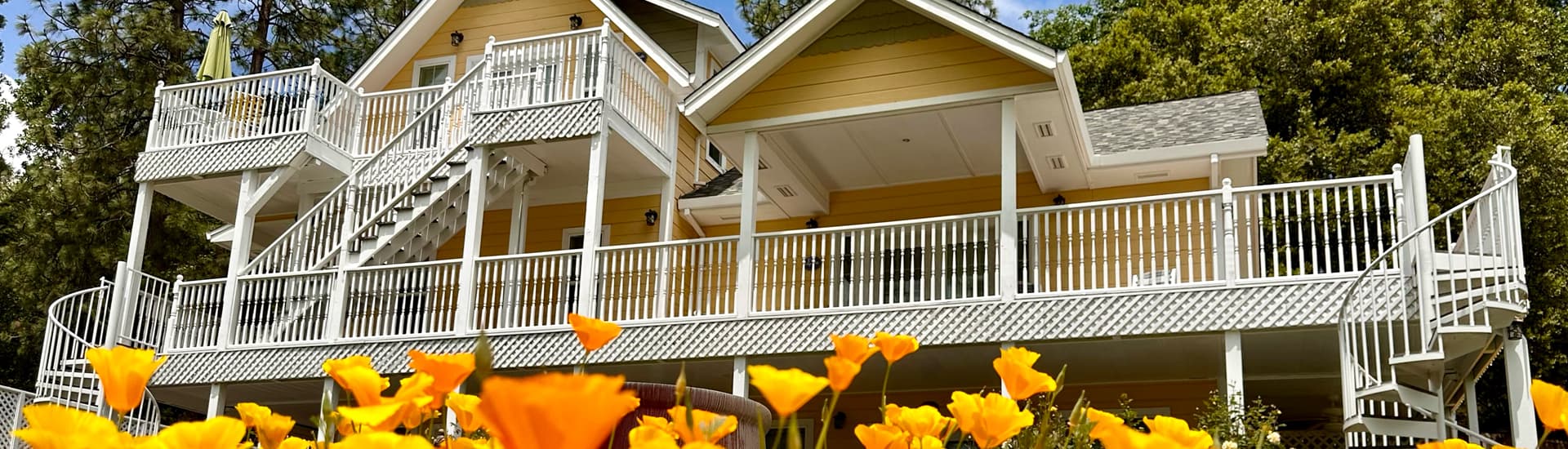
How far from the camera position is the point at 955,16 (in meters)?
12.4

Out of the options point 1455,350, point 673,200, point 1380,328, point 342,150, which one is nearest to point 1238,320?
point 1380,328

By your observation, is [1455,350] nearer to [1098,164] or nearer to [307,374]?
[1098,164]

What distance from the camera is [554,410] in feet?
2.19

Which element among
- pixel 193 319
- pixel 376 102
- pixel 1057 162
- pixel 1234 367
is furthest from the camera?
pixel 376 102

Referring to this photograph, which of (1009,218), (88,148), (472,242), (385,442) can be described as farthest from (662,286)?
(88,148)

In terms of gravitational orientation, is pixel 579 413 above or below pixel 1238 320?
below

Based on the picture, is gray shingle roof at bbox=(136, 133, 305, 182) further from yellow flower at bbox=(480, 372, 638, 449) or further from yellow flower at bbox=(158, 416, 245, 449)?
yellow flower at bbox=(480, 372, 638, 449)

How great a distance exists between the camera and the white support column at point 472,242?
13.8 m

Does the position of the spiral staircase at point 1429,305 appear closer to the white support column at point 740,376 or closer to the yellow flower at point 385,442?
the white support column at point 740,376

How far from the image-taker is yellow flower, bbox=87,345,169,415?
4.45 ft

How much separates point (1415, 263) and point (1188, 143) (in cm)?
417

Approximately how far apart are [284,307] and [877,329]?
6794 millimetres

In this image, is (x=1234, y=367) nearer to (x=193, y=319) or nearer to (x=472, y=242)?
(x=472, y=242)

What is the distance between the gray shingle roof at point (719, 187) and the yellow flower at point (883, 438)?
49.1 ft
